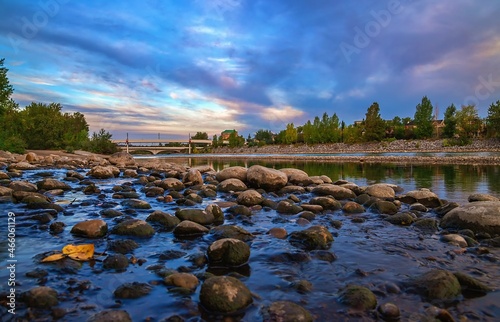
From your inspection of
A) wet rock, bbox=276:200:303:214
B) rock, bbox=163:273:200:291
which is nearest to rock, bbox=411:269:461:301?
rock, bbox=163:273:200:291

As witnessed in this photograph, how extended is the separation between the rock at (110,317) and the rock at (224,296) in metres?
1.02

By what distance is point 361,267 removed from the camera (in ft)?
19.2

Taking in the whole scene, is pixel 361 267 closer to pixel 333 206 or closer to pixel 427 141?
pixel 333 206

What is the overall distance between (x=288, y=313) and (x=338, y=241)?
3849mm

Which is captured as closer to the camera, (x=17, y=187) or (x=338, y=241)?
(x=338, y=241)

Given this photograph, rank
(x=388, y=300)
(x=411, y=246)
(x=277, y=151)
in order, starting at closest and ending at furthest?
(x=388, y=300), (x=411, y=246), (x=277, y=151)

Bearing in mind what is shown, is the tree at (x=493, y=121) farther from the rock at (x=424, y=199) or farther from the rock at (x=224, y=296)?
the rock at (x=224, y=296)

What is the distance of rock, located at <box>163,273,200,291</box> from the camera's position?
15.8 feet

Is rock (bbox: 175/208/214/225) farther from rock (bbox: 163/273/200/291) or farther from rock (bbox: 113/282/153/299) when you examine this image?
rock (bbox: 113/282/153/299)

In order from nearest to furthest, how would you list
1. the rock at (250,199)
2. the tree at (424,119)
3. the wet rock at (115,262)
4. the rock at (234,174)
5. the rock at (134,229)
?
the wet rock at (115,262)
the rock at (134,229)
the rock at (250,199)
the rock at (234,174)
the tree at (424,119)

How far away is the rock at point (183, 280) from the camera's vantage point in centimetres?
480

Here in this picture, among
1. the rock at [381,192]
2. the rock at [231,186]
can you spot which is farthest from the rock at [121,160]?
the rock at [381,192]

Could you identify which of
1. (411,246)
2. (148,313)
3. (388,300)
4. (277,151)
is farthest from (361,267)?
(277,151)

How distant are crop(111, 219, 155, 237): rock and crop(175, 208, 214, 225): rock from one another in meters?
1.29
